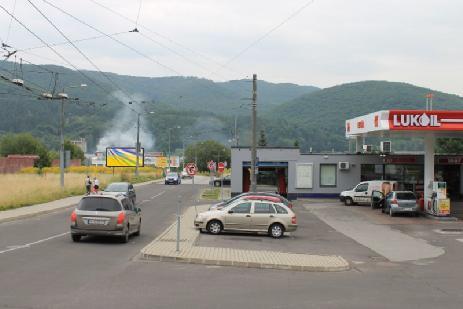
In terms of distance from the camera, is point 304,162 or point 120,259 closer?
point 120,259

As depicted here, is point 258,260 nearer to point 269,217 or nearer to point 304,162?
point 269,217

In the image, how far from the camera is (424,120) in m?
33.2

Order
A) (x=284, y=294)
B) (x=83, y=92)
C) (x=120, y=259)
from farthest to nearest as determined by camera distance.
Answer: (x=83, y=92)
(x=120, y=259)
(x=284, y=294)

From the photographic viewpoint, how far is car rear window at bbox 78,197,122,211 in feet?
63.4

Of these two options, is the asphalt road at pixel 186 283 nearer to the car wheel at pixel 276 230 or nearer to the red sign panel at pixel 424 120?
the car wheel at pixel 276 230

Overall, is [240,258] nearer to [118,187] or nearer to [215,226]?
[215,226]

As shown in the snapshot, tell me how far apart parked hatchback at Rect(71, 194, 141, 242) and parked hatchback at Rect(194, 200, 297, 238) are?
486 cm

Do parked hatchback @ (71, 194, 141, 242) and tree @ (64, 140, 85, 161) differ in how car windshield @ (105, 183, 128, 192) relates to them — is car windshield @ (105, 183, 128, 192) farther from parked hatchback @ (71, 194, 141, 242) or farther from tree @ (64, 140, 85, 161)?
tree @ (64, 140, 85, 161)

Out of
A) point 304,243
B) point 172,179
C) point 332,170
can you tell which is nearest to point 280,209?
point 304,243

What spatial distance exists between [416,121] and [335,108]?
11389 centimetres

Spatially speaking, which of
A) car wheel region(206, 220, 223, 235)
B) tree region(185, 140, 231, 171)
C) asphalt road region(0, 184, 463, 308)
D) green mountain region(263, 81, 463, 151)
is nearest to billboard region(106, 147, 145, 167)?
green mountain region(263, 81, 463, 151)

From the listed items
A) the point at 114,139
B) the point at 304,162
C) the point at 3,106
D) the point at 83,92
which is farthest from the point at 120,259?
the point at 114,139

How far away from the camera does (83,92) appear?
14162 cm

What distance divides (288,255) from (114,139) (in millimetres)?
169792
